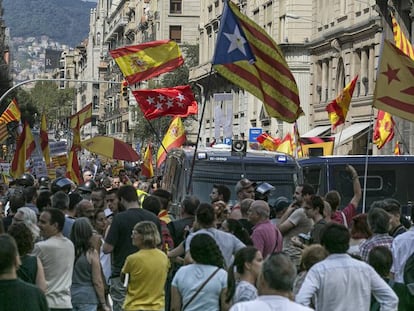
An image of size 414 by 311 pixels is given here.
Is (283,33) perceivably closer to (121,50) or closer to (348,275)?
(121,50)

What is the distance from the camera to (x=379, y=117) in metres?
33.1

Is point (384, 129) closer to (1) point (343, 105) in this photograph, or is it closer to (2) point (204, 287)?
(1) point (343, 105)

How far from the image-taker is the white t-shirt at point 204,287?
29.3 ft

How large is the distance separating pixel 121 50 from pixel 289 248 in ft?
40.7

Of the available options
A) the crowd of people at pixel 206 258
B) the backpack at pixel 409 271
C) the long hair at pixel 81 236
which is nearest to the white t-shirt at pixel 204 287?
the crowd of people at pixel 206 258

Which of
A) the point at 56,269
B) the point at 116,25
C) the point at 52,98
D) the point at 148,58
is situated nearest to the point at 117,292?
the point at 56,269

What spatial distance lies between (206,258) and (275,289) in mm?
2325

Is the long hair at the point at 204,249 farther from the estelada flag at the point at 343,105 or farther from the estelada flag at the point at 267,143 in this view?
the estelada flag at the point at 267,143

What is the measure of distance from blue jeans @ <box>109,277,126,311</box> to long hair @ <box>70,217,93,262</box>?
896mm

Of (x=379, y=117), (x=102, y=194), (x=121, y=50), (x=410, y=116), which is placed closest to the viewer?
(x=102, y=194)

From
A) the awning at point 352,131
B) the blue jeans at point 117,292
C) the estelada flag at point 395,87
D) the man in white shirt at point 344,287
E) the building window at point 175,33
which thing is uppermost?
the building window at point 175,33

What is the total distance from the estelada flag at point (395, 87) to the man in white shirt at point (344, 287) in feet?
29.2

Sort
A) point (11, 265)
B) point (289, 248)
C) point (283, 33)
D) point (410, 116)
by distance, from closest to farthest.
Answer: point (11, 265), point (289, 248), point (410, 116), point (283, 33)

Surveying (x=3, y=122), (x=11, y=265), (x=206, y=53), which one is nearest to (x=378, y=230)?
(x=11, y=265)
